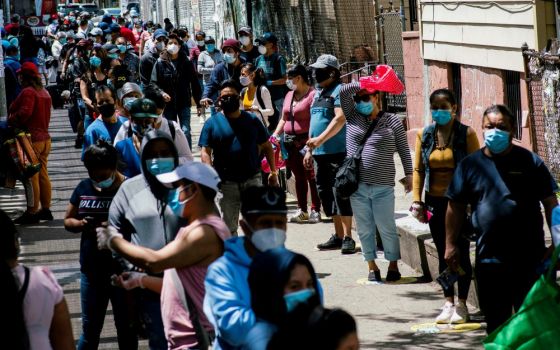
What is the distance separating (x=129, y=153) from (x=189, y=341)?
3105mm

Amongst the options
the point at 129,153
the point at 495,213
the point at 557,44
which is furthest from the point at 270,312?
the point at 557,44

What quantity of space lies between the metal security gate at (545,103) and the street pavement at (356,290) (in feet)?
5.10

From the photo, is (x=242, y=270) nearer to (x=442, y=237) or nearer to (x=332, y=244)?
(x=442, y=237)

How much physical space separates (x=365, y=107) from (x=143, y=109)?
85.7 inches

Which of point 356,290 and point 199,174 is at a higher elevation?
point 199,174

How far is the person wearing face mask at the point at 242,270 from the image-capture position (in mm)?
4453

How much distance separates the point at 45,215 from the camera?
14547 mm

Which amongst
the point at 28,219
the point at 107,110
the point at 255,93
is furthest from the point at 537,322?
the point at 28,219

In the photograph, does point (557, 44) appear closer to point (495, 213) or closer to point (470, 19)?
point (470, 19)

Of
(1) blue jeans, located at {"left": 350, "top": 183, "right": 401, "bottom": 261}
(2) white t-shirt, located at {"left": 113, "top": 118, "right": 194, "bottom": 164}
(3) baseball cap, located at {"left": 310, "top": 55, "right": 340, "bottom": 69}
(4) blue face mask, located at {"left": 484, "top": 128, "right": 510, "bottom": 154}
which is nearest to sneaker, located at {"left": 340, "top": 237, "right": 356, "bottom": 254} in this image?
(1) blue jeans, located at {"left": 350, "top": 183, "right": 401, "bottom": 261}

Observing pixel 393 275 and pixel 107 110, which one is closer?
pixel 393 275

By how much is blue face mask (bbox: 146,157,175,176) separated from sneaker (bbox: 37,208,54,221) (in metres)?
7.99

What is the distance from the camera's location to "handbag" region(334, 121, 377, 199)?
33.1ft

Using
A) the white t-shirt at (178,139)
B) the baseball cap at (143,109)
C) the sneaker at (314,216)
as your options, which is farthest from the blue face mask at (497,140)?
the sneaker at (314,216)
